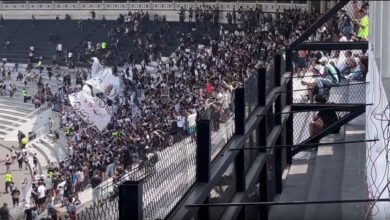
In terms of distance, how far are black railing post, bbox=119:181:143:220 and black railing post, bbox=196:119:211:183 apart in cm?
69

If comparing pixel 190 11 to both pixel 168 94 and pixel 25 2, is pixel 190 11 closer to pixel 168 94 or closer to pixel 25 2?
pixel 25 2

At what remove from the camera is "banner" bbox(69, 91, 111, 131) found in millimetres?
10227

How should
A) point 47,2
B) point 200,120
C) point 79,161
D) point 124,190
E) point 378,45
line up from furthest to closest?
point 47,2, point 79,161, point 378,45, point 200,120, point 124,190

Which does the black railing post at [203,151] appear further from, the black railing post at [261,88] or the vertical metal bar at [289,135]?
the vertical metal bar at [289,135]

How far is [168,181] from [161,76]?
37.8ft

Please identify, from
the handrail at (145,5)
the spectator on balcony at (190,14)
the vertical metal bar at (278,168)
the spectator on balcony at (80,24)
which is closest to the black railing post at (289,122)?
the vertical metal bar at (278,168)

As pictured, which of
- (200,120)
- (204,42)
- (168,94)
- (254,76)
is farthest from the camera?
(204,42)

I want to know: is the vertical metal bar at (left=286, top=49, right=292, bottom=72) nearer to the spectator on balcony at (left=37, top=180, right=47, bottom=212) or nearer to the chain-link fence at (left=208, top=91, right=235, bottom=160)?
the chain-link fence at (left=208, top=91, right=235, bottom=160)

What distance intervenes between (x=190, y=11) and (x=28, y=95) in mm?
7450

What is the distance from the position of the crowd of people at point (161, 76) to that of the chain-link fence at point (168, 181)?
2.90 metres

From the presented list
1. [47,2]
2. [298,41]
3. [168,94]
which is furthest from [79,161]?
[47,2]

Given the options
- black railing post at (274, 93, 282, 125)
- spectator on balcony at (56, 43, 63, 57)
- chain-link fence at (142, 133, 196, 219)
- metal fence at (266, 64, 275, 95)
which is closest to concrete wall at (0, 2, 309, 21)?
spectator on balcony at (56, 43, 63, 57)

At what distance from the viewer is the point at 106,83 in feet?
38.2

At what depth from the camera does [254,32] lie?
45.8 feet
